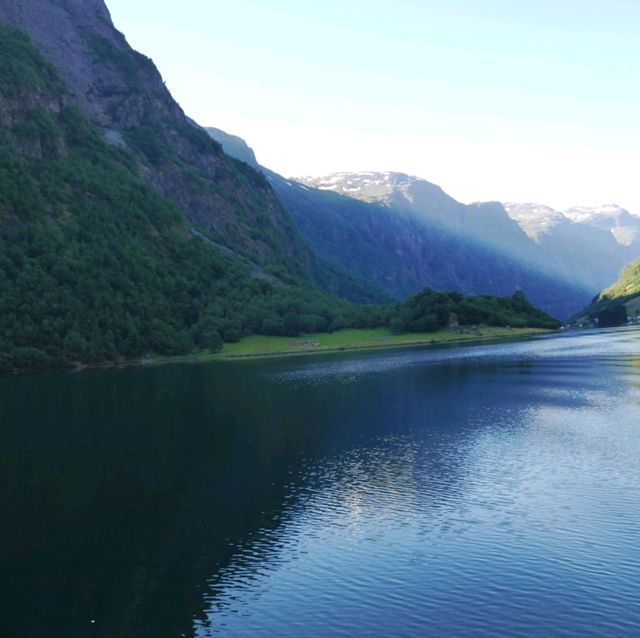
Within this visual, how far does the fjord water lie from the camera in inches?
1645

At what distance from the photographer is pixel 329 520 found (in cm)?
5825

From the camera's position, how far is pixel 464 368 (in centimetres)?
16950

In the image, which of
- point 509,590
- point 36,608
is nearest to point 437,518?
point 509,590

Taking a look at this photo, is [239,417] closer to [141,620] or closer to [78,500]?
[78,500]

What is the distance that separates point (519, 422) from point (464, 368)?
7306 centimetres

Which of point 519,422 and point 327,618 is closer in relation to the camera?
point 327,618

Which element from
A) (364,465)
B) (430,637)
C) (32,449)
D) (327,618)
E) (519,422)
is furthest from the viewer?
(519,422)

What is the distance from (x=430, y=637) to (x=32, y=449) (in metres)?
66.9

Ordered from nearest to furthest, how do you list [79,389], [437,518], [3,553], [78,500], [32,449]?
1. [3,553]
2. [437,518]
3. [78,500]
4. [32,449]
5. [79,389]

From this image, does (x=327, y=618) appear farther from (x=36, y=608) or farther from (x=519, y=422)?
(x=519, y=422)

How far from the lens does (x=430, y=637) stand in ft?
124

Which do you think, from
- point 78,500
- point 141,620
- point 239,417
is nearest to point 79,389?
point 239,417

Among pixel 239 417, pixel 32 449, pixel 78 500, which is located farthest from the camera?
pixel 239 417

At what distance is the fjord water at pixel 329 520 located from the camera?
41.8 meters
